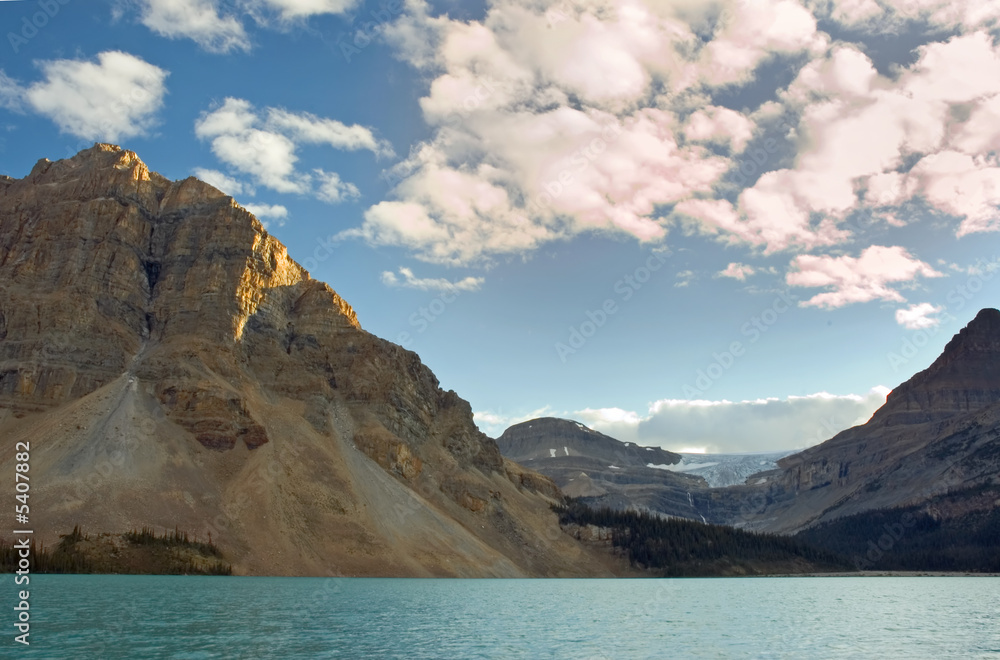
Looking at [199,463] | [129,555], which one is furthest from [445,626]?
[199,463]

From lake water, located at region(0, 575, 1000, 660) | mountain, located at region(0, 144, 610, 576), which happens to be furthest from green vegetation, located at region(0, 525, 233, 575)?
lake water, located at region(0, 575, 1000, 660)

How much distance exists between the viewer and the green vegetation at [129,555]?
116688 millimetres

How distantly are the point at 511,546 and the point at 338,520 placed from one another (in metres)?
56.0

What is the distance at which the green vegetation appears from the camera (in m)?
117

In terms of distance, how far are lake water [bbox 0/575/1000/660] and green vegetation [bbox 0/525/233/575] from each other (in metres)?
28.9

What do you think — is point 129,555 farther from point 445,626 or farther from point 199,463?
point 445,626

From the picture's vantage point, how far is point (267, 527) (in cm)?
14938

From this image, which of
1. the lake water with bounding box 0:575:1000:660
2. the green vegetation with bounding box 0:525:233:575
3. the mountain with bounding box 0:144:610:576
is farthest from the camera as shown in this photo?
the mountain with bounding box 0:144:610:576

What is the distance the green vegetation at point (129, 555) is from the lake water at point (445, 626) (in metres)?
28.9

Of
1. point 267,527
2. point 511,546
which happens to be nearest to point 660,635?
point 267,527

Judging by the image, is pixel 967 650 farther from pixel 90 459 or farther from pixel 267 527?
pixel 90 459

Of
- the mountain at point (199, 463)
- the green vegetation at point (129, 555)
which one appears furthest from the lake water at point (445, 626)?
the mountain at point (199, 463)

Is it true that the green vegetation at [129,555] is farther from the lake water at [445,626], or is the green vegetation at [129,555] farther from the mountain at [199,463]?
the lake water at [445,626]

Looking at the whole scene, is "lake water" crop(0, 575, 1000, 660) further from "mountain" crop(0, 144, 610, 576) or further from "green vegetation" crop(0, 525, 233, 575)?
"mountain" crop(0, 144, 610, 576)
